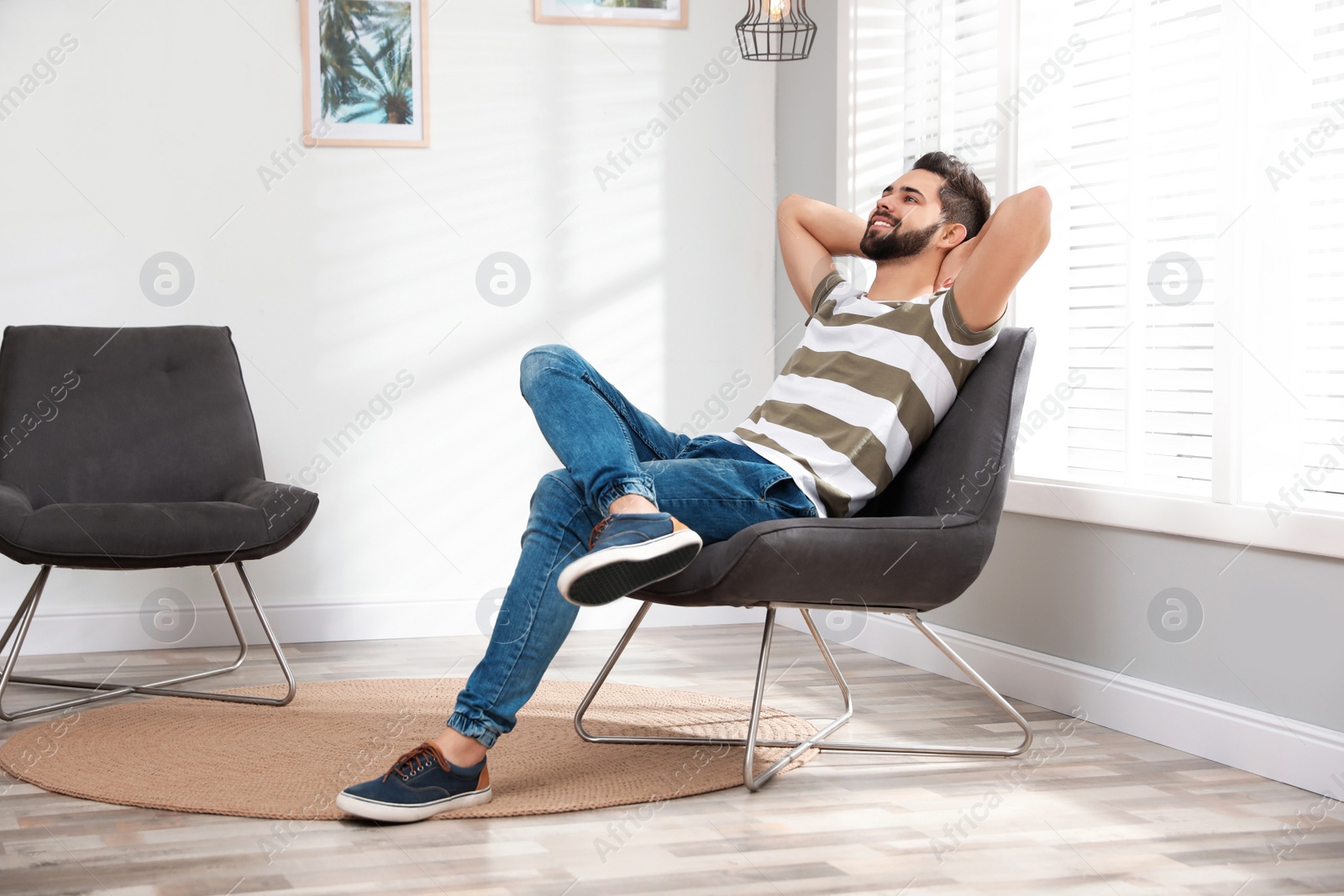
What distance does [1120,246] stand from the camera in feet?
8.60

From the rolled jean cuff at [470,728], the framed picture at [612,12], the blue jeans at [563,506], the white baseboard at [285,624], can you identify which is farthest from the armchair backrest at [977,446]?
the framed picture at [612,12]

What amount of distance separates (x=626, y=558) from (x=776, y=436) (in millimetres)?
679

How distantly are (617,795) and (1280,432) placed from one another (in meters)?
1.32

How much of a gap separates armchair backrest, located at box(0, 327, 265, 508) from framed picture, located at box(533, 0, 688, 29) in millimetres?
1439

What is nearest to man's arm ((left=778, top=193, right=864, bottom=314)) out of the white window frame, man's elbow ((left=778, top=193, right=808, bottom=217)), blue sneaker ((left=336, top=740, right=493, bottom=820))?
man's elbow ((left=778, top=193, right=808, bottom=217))

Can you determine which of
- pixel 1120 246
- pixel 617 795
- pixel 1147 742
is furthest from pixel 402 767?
pixel 1120 246

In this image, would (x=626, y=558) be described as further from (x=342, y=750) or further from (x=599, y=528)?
(x=342, y=750)

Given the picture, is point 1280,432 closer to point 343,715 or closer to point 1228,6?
point 1228,6

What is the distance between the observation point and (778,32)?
3.25 m

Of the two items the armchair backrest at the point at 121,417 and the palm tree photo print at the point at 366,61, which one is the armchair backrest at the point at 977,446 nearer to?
the armchair backrest at the point at 121,417

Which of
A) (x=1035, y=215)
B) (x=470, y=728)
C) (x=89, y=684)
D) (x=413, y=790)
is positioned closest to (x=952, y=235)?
(x=1035, y=215)

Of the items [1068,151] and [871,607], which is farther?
[1068,151]

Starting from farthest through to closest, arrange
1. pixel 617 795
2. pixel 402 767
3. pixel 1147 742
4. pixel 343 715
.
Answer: pixel 343 715 < pixel 1147 742 < pixel 617 795 < pixel 402 767

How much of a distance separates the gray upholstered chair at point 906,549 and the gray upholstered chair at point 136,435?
107 centimetres
